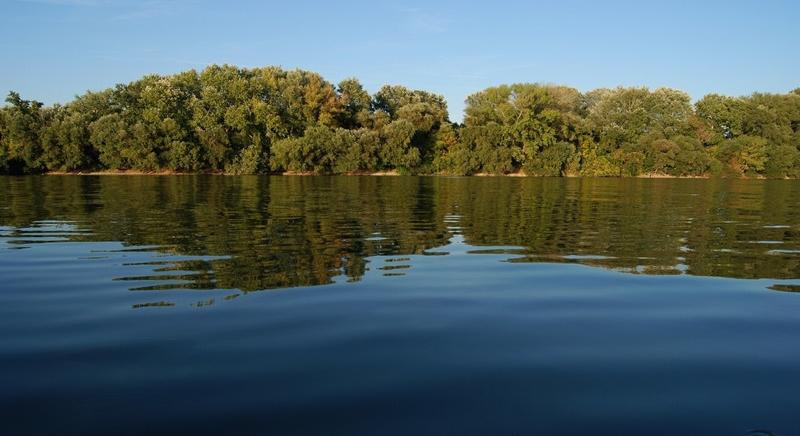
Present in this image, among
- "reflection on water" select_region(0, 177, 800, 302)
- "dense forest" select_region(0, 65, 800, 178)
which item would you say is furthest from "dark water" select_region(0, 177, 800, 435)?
"dense forest" select_region(0, 65, 800, 178)

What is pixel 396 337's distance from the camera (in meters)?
5.58

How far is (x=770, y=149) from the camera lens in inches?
3285

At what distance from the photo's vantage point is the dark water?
12.7 ft

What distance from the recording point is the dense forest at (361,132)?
246 feet

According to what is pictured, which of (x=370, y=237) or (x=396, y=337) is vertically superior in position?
(x=370, y=237)

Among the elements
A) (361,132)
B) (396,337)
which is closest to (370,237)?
(396,337)

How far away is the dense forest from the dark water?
68.0 m

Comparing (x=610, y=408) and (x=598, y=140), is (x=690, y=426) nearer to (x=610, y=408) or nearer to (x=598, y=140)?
(x=610, y=408)

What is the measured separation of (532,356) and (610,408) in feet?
3.55

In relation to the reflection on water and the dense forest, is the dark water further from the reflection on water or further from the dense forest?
the dense forest

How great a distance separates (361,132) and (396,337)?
252 feet

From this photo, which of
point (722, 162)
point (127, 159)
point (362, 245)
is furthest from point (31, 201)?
point (722, 162)

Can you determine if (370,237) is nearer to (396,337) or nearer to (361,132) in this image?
(396,337)

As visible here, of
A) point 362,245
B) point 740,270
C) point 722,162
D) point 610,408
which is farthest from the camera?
point 722,162
